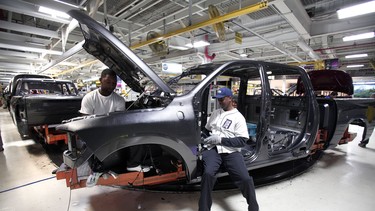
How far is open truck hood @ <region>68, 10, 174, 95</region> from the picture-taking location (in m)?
1.69

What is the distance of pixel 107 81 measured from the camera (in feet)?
7.97

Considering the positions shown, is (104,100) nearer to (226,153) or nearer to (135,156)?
(135,156)

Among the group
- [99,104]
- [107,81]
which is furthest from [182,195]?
[107,81]

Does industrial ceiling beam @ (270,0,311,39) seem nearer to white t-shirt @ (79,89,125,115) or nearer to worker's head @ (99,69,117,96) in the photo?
worker's head @ (99,69,117,96)

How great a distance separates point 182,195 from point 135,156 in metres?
0.92

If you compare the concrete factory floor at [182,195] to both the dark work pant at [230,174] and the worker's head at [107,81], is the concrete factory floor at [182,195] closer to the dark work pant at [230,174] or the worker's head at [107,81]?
the dark work pant at [230,174]

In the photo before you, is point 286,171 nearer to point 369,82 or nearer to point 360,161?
point 360,161

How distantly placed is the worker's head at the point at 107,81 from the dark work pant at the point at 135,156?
0.93 meters

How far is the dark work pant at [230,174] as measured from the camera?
1.92 m

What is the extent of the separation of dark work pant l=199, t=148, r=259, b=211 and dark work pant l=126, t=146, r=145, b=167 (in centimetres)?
69

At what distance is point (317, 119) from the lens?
301 cm

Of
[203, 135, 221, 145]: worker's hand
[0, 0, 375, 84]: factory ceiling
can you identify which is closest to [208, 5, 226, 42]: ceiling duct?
[0, 0, 375, 84]: factory ceiling

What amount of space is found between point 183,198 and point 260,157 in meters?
1.11

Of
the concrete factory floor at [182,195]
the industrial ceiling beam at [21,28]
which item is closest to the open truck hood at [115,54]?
the concrete factory floor at [182,195]
